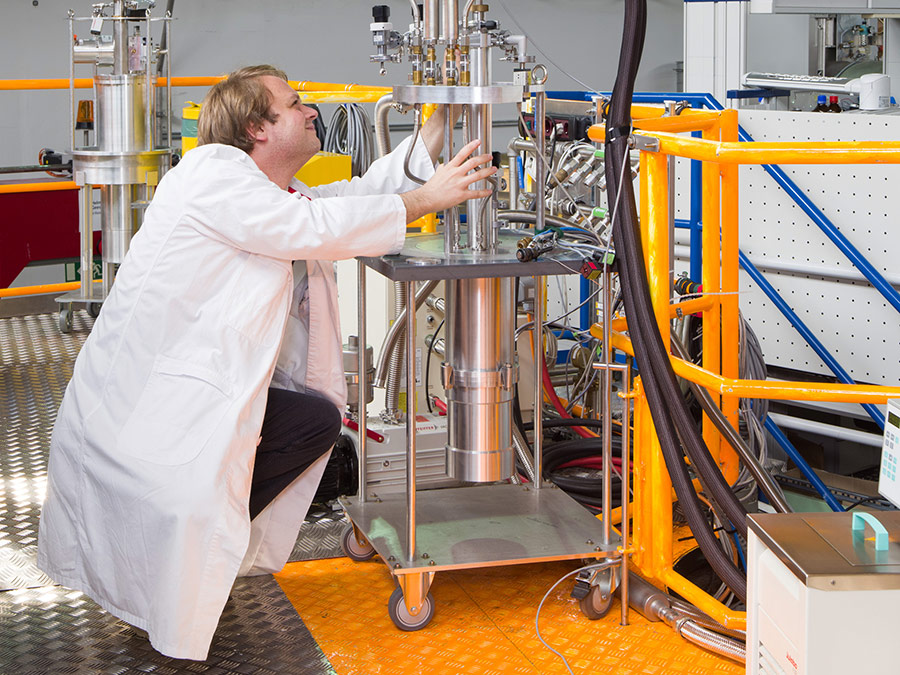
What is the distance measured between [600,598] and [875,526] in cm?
94

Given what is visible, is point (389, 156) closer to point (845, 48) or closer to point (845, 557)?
point (845, 557)

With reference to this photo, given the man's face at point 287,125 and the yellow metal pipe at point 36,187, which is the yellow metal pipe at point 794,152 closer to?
the man's face at point 287,125

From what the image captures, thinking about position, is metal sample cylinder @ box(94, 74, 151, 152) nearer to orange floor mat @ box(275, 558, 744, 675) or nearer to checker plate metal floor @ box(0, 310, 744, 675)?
checker plate metal floor @ box(0, 310, 744, 675)

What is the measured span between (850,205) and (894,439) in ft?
6.04

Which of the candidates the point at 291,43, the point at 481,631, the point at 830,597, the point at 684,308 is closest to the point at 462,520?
the point at 481,631

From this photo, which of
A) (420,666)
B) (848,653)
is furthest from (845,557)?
(420,666)

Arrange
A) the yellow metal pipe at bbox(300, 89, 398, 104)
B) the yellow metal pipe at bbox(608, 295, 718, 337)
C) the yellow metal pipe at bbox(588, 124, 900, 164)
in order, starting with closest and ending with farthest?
the yellow metal pipe at bbox(588, 124, 900, 164), the yellow metal pipe at bbox(608, 295, 718, 337), the yellow metal pipe at bbox(300, 89, 398, 104)

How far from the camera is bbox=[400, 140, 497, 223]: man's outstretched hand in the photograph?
7.47 ft

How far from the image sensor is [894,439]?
1808 mm

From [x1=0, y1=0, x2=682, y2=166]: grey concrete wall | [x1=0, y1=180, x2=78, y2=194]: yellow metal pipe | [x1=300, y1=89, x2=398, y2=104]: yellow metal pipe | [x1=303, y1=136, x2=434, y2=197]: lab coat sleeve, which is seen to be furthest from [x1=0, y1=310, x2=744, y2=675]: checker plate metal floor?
[x1=0, y1=0, x2=682, y2=166]: grey concrete wall

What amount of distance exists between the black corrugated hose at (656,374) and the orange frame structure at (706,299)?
0.06 metres

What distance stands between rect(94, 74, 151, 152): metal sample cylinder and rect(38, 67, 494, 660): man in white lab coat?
259cm

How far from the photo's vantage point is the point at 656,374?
2.25 m

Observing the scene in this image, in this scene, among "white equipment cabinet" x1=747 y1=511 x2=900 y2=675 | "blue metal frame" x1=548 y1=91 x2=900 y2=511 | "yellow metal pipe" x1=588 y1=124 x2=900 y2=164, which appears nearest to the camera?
"white equipment cabinet" x1=747 y1=511 x2=900 y2=675
